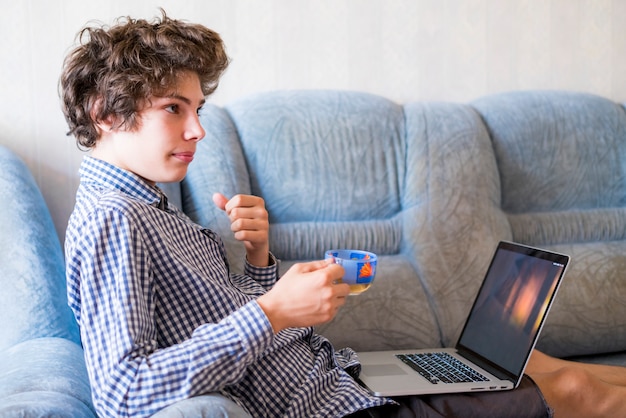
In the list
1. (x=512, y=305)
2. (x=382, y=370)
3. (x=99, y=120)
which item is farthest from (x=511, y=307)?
(x=99, y=120)

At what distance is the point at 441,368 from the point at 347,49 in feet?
3.98

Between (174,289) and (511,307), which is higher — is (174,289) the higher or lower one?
the higher one

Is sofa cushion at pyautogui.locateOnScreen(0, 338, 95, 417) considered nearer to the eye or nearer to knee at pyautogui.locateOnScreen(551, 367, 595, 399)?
the eye

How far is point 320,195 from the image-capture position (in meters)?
2.08

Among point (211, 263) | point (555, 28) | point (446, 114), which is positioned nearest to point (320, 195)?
point (446, 114)

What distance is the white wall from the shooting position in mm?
2037

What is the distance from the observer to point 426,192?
6.97 ft

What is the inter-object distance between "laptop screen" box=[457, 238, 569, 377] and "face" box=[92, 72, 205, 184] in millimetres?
792

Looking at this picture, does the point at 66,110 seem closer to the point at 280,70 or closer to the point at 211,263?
the point at 211,263

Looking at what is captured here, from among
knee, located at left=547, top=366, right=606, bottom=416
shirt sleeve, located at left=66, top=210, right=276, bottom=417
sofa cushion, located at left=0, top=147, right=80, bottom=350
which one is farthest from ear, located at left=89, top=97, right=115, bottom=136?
knee, located at left=547, top=366, right=606, bottom=416

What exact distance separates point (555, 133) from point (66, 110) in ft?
5.27

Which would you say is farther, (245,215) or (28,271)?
(28,271)

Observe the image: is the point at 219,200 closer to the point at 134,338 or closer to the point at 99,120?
the point at 99,120

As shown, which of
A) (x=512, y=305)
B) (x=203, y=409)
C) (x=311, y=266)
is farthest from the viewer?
(x=512, y=305)
